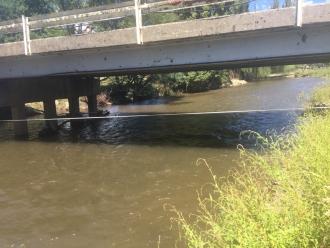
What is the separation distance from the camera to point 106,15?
47.4 ft

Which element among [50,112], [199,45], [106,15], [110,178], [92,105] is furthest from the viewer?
[92,105]

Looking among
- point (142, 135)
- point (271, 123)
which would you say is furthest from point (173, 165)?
point (271, 123)

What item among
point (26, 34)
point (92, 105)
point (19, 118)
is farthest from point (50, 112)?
point (26, 34)

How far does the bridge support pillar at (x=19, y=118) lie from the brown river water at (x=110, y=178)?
0.54 meters

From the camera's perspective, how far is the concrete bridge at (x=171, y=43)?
463 inches

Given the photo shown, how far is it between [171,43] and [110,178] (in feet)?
16.3

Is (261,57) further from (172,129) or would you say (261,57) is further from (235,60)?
(172,129)

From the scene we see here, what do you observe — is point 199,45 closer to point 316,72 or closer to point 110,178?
point 110,178

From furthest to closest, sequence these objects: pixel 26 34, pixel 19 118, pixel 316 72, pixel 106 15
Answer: pixel 316 72 < pixel 19 118 < pixel 26 34 < pixel 106 15

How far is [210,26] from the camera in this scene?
12453 mm

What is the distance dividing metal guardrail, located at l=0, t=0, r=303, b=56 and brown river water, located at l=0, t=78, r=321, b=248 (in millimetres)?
4023

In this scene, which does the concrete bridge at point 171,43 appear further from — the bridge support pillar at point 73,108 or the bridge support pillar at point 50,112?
the bridge support pillar at point 73,108

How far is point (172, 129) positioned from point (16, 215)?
11502 mm

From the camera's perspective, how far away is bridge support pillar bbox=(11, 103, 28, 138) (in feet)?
64.2
